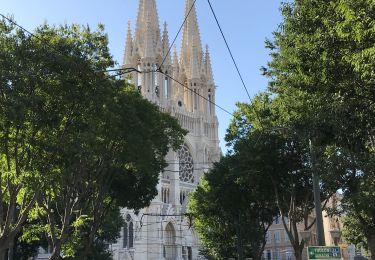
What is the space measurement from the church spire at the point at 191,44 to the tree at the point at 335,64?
6787 centimetres

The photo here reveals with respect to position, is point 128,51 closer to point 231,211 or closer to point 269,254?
point 269,254

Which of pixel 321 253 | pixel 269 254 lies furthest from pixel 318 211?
pixel 269 254

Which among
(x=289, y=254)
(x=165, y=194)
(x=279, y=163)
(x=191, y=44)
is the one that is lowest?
(x=289, y=254)

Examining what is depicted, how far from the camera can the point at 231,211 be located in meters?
32.9

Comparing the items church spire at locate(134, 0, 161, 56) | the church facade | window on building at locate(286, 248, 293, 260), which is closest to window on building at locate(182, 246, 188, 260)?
the church facade

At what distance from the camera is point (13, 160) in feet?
59.3

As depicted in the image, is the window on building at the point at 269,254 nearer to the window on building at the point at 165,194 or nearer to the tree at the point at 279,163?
the window on building at the point at 165,194

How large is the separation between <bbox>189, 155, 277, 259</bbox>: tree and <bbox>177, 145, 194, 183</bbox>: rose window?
31011 mm

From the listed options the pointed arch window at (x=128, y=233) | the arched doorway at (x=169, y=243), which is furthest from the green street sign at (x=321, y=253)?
the arched doorway at (x=169, y=243)

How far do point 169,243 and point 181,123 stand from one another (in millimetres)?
18697

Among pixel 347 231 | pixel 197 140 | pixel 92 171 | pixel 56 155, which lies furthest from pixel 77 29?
pixel 197 140

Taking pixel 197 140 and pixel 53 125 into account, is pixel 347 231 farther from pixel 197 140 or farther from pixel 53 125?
pixel 197 140

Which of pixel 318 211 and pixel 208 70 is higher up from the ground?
pixel 208 70

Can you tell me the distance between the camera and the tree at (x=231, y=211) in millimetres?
29494
